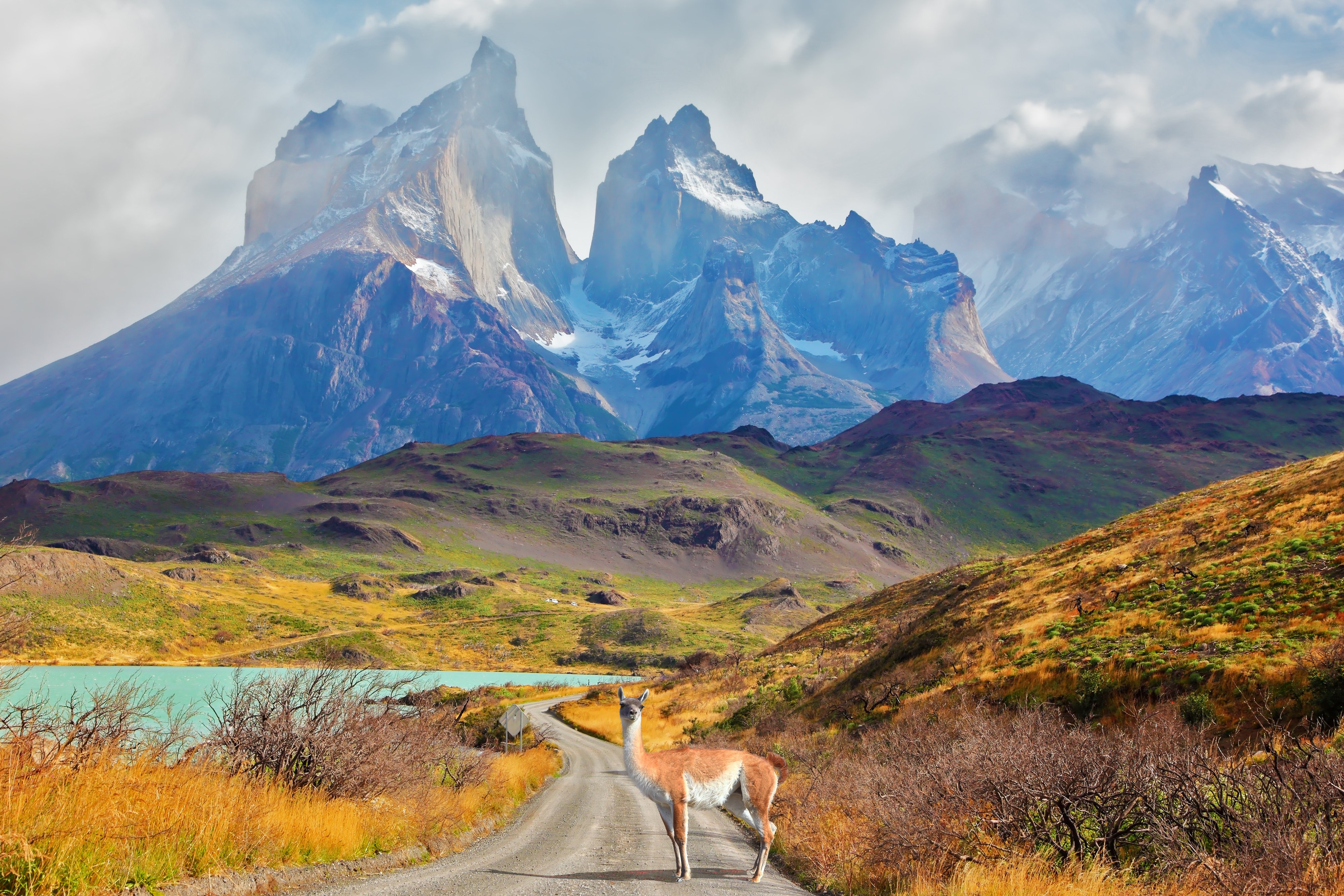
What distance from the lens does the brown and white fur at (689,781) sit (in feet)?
37.1

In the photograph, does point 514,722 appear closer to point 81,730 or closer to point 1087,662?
point 1087,662

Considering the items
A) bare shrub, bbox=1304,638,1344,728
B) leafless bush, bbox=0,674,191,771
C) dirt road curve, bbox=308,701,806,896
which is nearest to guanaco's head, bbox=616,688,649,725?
dirt road curve, bbox=308,701,806,896

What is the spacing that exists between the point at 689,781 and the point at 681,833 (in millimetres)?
772

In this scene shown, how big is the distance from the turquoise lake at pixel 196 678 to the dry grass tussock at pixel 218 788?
4587 cm

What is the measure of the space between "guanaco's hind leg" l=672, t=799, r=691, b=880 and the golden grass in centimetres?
495

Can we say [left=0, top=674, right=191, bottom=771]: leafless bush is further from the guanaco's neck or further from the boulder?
the boulder

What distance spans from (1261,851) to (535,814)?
17581mm

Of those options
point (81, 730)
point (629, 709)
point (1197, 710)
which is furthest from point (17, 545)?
point (1197, 710)

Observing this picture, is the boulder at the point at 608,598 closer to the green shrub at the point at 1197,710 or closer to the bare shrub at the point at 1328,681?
the green shrub at the point at 1197,710

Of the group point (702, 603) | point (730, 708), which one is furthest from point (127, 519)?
point (730, 708)

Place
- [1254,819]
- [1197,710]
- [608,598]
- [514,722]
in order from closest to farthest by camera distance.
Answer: [1254,819], [1197,710], [514,722], [608,598]

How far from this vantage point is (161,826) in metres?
9.05

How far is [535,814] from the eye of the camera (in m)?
21.2

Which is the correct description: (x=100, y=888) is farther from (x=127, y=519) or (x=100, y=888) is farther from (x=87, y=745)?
(x=127, y=519)
